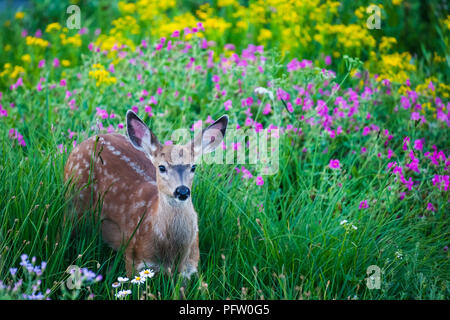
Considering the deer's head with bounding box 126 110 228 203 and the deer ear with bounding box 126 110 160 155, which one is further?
the deer ear with bounding box 126 110 160 155

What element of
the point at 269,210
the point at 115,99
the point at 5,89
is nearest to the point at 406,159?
the point at 269,210

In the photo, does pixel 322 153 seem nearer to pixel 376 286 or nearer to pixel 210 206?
pixel 210 206

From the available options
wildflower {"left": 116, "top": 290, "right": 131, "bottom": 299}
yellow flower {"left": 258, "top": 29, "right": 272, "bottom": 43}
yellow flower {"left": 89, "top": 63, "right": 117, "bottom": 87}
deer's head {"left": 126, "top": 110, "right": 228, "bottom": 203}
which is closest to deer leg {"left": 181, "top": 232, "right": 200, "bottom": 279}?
deer's head {"left": 126, "top": 110, "right": 228, "bottom": 203}

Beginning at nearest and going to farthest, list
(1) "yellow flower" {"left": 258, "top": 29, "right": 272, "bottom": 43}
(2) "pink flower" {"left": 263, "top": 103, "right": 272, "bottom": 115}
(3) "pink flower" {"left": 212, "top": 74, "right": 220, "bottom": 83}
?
1. (2) "pink flower" {"left": 263, "top": 103, "right": 272, "bottom": 115}
2. (3) "pink flower" {"left": 212, "top": 74, "right": 220, "bottom": 83}
3. (1) "yellow flower" {"left": 258, "top": 29, "right": 272, "bottom": 43}

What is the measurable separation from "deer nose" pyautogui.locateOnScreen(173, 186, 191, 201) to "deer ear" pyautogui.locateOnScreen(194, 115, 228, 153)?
0.43 metres

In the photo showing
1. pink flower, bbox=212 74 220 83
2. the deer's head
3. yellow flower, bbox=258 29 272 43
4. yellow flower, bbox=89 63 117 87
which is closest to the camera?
the deer's head

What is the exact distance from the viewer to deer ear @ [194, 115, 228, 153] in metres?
4.02

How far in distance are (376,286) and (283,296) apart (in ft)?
1.84

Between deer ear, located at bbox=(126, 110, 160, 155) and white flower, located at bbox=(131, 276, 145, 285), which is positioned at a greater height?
deer ear, located at bbox=(126, 110, 160, 155)

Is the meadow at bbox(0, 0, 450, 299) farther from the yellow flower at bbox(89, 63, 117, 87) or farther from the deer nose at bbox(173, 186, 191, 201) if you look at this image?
the deer nose at bbox(173, 186, 191, 201)

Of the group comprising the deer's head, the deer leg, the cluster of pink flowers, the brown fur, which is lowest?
the deer leg

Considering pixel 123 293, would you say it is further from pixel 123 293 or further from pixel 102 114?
pixel 102 114

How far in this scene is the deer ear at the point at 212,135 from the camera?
4023 mm

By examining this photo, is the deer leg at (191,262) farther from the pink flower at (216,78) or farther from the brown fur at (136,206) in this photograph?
the pink flower at (216,78)
